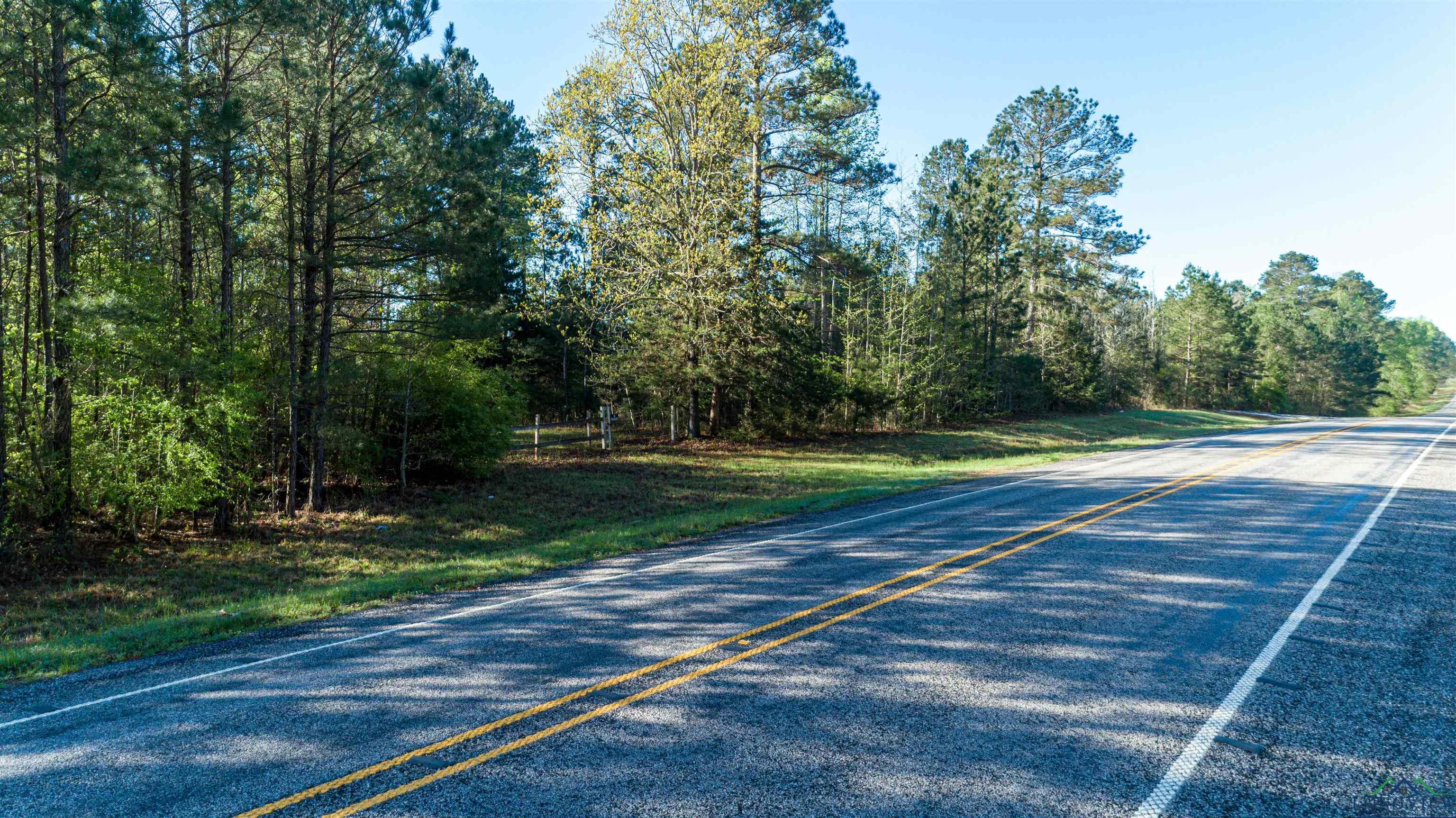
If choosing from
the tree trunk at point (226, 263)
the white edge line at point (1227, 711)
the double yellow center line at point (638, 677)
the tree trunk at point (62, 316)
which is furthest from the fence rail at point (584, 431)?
the white edge line at point (1227, 711)

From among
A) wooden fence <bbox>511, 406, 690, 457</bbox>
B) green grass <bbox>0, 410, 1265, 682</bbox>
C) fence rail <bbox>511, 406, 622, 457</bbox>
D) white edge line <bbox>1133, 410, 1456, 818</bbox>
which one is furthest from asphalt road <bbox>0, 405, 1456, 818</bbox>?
wooden fence <bbox>511, 406, 690, 457</bbox>

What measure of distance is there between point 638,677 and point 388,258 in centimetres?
1276

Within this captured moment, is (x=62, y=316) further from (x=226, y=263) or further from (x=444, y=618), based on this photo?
(x=444, y=618)

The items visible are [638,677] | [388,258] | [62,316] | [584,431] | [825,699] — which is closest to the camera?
[825,699]

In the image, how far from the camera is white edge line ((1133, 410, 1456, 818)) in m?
3.80

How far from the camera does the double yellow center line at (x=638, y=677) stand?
396 cm

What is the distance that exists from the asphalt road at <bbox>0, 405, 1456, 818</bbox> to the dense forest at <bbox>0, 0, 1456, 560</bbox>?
762 centimetres

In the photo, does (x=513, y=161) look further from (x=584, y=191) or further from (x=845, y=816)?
(x=845, y=816)

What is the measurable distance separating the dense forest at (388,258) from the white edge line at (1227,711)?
13.4 metres

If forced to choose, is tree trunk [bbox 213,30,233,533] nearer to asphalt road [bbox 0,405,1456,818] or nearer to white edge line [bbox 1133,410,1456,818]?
asphalt road [bbox 0,405,1456,818]

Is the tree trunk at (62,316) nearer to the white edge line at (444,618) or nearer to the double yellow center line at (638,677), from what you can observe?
the white edge line at (444,618)

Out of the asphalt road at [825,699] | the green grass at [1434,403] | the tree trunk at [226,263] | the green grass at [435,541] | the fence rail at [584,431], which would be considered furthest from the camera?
the green grass at [1434,403]

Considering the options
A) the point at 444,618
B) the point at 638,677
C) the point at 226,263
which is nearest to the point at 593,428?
the point at 226,263

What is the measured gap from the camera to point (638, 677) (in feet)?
17.9
